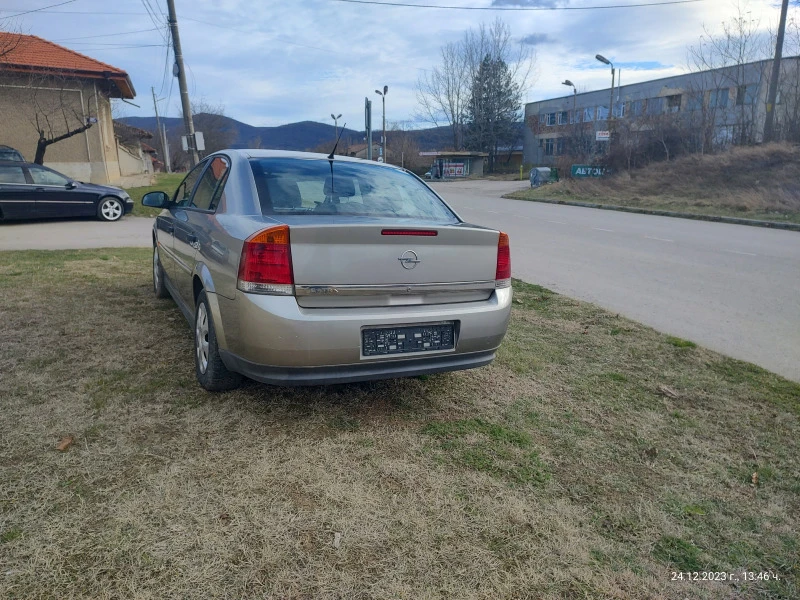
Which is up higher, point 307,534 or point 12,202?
point 12,202

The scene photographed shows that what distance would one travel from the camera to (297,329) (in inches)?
112

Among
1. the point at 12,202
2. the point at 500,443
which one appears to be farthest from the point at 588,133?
the point at 500,443

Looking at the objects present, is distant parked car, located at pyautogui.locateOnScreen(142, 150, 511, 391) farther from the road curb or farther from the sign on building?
the sign on building

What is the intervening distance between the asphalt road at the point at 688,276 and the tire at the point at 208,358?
13.5 ft

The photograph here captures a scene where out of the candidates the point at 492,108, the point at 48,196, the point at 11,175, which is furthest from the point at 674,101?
the point at 11,175

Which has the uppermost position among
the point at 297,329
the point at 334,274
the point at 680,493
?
the point at 334,274

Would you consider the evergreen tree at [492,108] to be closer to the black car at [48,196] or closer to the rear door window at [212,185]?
the black car at [48,196]

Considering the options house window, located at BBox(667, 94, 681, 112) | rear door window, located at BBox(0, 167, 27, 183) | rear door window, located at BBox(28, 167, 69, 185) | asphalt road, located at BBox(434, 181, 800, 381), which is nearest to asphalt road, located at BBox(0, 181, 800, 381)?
asphalt road, located at BBox(434, 181, 800, 381)

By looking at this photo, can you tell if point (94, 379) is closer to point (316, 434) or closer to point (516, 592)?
point (316, 434)

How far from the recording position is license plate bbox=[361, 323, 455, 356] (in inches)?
119

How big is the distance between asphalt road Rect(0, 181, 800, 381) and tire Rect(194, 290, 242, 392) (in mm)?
4119

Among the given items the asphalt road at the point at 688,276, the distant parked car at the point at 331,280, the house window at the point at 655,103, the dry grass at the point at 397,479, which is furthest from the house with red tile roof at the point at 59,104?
the house window at the point at 655,103

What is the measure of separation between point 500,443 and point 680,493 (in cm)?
91

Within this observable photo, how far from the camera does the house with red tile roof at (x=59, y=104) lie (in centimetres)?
1984
